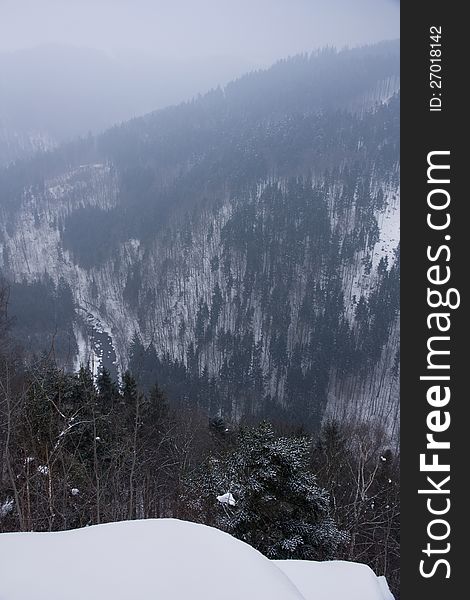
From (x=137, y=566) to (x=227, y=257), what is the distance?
9975 centimetres

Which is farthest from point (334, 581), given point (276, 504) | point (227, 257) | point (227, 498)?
point (227, 257)

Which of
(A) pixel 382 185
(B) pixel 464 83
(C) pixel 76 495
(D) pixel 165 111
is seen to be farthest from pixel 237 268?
(D) pixel 165 111

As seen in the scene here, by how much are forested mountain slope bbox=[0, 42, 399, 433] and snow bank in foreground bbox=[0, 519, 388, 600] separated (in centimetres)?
4708

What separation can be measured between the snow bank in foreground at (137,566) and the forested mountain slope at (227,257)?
47.1 metres

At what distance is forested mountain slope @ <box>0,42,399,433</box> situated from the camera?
244 feet

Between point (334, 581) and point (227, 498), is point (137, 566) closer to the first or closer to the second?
point (334, 581)

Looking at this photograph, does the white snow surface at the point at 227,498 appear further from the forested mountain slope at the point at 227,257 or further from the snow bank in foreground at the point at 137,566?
the forested mountain slope at the point at 227,257

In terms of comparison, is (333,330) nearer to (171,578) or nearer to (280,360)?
(280,360)

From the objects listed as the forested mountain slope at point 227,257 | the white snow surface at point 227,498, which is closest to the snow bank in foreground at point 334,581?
the white snow surface at point 227,498

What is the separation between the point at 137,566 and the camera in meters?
2.89

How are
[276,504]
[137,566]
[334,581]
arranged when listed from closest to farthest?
[137,566] < [334,581] < [276,504]

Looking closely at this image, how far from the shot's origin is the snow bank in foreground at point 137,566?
2.66 metres

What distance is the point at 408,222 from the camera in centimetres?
343

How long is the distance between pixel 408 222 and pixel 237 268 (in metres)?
98.1
